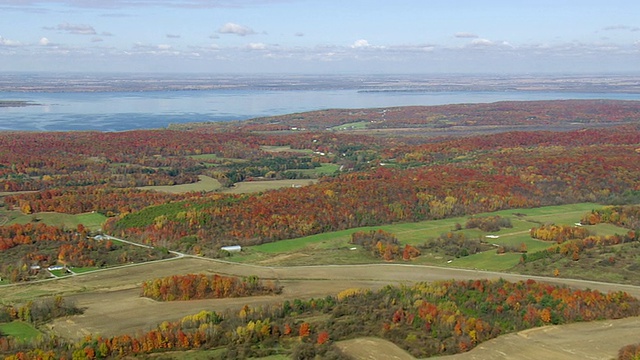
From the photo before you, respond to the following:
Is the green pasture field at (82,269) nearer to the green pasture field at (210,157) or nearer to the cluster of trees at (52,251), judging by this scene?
the cluster of trees at (52,251)

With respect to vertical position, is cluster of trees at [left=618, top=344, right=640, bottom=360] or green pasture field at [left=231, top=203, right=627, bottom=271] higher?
cluster of trees at [left=618, top=344, right=640, bottom=360]

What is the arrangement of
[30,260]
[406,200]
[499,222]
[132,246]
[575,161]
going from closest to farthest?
[30,260] < [132,246] < [499,222] < [406,200] < [575,161]

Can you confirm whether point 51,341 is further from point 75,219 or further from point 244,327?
point 75,219

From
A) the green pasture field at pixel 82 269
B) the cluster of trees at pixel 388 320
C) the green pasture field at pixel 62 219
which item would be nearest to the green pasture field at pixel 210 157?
the green pasture field at pixel 62 219

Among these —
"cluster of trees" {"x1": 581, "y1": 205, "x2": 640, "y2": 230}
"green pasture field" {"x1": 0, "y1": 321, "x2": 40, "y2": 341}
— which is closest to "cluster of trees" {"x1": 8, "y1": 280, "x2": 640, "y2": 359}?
"green pasture field" {"x1": 0, "y1": 321, "x2": 40, "y2": 341}

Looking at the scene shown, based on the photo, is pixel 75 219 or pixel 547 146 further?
pixel 547 146

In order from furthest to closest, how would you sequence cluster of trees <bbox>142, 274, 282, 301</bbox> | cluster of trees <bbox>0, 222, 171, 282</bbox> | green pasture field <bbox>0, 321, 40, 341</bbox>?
1. cluster of trees <bbox>0, 222, 171, 282</bbox>
2. cluster of trees <bbox>142, 274, 282, 301</bbox>
3. green pasture field <bbox>0, 321, 40, 341</bbox>

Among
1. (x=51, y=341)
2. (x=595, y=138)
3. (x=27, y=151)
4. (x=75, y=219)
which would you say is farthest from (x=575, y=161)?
(x=27, y=151)

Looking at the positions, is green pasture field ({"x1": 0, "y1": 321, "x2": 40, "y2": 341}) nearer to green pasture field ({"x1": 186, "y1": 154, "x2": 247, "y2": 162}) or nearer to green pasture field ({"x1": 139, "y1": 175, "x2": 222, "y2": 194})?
green pasture field ({"x1": 139, "y1": 175, "x2": 222, "y2": 194})
